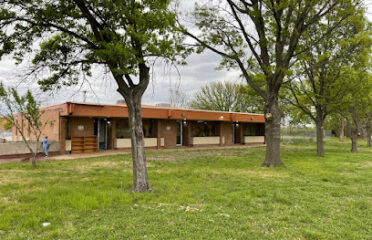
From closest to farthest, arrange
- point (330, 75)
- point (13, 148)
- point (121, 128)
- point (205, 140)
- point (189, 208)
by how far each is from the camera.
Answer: point (189, 208), point (13, 148), point (330, 75), point (121, 128), point (205, 140)

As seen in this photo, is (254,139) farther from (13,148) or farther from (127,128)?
(13,148)

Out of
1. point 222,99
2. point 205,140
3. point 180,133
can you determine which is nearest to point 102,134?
point 180,133

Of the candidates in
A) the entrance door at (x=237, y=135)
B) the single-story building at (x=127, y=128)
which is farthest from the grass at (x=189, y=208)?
the entrance door at (x=237, y=135)

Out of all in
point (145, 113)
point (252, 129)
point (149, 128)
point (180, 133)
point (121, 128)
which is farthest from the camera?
point (252, 129)

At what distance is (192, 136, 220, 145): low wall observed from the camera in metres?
22.7

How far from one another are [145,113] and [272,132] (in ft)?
31.1

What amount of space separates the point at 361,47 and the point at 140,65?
36.1 feet

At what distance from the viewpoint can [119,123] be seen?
1889cm

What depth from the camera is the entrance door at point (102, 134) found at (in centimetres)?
1835

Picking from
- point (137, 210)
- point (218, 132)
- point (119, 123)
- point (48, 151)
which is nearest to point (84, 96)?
point (137, 210)

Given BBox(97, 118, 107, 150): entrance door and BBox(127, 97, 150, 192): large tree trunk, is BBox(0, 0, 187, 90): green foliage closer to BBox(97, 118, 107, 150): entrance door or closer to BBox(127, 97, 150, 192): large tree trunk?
BBox(127, 97, 150, 192): large tree trunk

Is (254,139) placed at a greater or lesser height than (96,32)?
lesser

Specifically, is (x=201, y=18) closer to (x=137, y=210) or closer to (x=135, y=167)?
(x=135, y=167)

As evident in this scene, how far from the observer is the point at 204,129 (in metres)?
24.2
